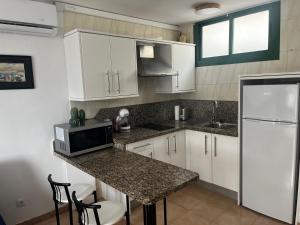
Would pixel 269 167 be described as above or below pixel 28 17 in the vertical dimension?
below

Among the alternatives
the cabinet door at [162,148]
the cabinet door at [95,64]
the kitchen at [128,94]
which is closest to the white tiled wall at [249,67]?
the kitchen at [128,94]

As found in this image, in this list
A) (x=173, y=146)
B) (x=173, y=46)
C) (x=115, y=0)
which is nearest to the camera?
(x=115, y=0)

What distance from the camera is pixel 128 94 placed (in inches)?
105

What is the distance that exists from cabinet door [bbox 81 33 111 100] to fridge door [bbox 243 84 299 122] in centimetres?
154

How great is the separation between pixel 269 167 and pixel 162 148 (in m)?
1.21

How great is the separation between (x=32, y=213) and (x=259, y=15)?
3.55 m

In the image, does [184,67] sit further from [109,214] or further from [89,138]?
[109,214]

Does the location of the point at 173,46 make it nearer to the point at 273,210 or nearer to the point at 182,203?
the point at 182,203

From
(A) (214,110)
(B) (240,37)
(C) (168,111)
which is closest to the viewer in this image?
(B) (240,37)

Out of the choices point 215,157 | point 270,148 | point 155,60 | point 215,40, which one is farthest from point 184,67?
point 270,148

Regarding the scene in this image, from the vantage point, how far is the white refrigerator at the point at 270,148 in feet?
6.79

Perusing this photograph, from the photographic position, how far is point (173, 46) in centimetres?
311

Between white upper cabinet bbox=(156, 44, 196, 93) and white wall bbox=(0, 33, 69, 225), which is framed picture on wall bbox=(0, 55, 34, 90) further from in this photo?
white upper cabinet bbox=(156, 44, 196, 93)

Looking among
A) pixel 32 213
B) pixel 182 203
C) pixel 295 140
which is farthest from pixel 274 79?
pixel 32 213
